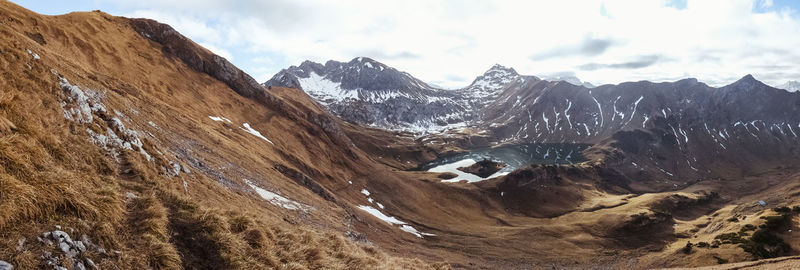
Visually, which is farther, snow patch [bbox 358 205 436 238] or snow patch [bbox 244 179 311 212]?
snow patch [bbox 358 205 436 238]

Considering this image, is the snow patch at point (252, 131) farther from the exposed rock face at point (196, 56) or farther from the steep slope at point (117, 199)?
the steep slope at point (117, 199)

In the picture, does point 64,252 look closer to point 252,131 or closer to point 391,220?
point 391,220

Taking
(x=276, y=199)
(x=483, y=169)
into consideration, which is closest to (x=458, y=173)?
(x=483, y=169)

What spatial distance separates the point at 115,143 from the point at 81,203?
859 cm

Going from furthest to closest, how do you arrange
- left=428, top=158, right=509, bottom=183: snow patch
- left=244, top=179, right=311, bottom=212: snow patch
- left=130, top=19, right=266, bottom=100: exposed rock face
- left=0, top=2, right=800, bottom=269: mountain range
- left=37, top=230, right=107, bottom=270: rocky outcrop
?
left=428, top=158, right=509, bottom=183: snow patch < left=130, top=19, right=266, bottom=100: exposed rock face < left=244, top=179, right=311, bottom=212: snow patch < left=0, top=2, right=800, bottom=269: mountain range < left=37, top=230, right=107, bottom=270: rocky outcrop

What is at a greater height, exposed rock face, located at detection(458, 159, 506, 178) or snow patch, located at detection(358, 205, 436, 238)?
exposed rock face, located at detection(458, 159, 506, 178)

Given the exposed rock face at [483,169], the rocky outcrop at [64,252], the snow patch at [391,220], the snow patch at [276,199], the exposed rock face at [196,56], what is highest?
the exposed rock face at [196,56]

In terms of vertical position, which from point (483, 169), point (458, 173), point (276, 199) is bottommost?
point (458, 173)

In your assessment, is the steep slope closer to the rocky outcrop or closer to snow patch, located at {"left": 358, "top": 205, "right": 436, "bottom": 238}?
the rocky outcrop

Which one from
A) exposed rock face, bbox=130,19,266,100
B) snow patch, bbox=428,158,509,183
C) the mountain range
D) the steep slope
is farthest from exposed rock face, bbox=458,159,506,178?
the steep slope

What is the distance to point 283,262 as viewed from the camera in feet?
37.2

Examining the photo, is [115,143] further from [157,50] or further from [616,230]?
[616,230]

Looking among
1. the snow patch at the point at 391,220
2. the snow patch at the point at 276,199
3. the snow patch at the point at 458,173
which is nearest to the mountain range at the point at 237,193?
the snow patch at the point at 276,199

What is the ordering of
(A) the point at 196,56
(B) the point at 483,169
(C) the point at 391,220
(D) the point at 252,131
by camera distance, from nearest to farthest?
(C) the point at 391,220, (D) the point at 252,131, (A) the point at 196,56, (B) the point at 483,169
